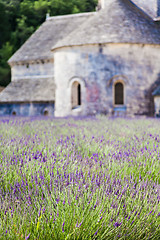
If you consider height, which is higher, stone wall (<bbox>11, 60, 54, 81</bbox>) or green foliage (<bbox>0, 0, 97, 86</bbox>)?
green foliage (<bbox>0, 0, 97, 86</bbox>)

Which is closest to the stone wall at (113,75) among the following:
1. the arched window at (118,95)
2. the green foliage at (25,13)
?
the arched window at (118,95)

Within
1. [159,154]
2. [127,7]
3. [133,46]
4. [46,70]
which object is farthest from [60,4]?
[159,154]

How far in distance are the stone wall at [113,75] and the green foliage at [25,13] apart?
24835mm

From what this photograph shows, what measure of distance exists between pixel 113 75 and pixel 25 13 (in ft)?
104

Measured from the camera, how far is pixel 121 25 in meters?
18.6

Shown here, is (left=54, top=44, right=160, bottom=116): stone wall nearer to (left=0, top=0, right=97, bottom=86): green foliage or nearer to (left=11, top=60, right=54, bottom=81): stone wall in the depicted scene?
(left=11, top=60, right=54, bottom=81): stone wall

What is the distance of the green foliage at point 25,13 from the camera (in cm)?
4209

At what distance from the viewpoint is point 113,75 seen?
60.0 feet

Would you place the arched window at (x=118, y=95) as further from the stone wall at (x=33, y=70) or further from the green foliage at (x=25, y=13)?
the green foliage at (x=25, y=13)

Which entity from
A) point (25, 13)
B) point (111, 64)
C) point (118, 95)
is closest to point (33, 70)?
point (118, 95)

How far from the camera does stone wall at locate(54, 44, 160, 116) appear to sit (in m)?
18.2

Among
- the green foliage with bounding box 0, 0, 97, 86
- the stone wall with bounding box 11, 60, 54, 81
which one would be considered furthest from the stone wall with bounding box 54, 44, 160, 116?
the green foliage with bounding box 0, 0, 97, 86

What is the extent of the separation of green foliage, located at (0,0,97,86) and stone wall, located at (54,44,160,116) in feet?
81.5

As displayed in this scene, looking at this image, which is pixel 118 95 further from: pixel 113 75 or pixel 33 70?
pixel 33 70
